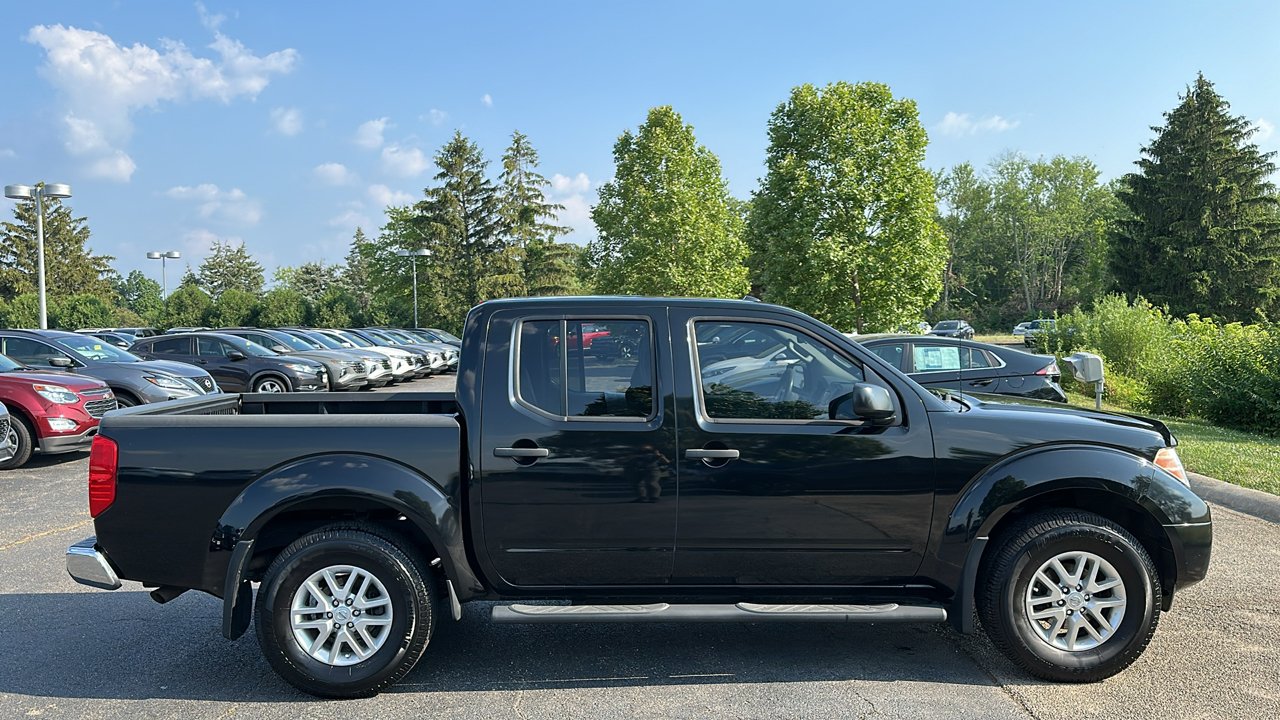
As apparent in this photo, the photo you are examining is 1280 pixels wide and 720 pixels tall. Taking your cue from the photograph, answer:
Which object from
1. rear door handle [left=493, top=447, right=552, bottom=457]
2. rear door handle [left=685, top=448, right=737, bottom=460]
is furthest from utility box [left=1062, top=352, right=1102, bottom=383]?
rear door handle [left=493, top=447, right=552, bottom=457]

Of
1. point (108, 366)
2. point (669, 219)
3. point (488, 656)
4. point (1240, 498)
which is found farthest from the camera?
point (669, 219)

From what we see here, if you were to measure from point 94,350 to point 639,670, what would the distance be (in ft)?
41.9

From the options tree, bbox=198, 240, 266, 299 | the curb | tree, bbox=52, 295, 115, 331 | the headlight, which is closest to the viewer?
the curb

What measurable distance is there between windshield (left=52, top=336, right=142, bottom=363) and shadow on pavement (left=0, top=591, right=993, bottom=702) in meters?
9.33

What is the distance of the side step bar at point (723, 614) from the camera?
382cm

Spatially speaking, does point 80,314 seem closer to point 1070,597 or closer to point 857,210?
point 857,210

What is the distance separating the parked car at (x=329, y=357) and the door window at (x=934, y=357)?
13169mm

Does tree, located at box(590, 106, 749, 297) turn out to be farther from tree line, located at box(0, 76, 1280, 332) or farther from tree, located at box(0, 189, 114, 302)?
tree, located at box(0, 189, 114, 302)

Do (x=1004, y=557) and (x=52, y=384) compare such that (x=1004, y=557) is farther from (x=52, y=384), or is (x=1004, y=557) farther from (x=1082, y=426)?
Result: (x=52, y=384)

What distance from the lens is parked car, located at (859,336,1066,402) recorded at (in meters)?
10.8

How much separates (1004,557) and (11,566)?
6451 mm

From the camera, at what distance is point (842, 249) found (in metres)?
22.6

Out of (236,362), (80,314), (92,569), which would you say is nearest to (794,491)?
(92,569)

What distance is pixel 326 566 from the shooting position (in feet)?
12.8
